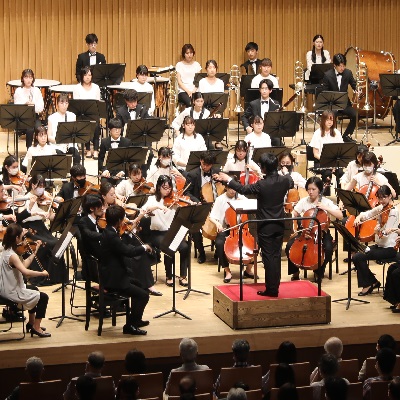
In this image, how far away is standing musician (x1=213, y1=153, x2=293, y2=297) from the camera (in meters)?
9.53

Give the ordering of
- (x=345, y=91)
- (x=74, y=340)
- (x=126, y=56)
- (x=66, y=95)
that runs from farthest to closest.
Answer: (x=126, y=56) → (x=345, y=91) → (x=66, y=95) → (x=74, y=340)

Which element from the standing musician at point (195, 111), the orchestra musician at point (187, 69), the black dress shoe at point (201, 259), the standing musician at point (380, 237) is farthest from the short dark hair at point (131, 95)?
the standing musician at point (380, 237)

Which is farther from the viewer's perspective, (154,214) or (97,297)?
(154,214)

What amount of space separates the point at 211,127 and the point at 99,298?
13.4 ft

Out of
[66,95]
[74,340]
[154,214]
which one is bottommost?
[74,340]

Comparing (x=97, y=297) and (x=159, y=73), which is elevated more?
(x=159, y=73)

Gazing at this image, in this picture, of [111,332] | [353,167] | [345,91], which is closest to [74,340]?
[111,332]

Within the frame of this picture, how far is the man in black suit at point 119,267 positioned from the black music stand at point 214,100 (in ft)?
16.1

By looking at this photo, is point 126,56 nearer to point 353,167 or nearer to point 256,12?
point 256,12

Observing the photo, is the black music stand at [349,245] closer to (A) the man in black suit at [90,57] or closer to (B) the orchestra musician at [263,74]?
(B) the orchestra musician at [263,74]

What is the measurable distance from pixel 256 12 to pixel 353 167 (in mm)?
5424

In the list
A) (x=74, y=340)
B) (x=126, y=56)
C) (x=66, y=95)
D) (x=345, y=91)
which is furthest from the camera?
(x=126, y=56)

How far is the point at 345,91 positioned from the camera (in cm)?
1500

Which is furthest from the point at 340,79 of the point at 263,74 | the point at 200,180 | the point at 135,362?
the point at 135,362
